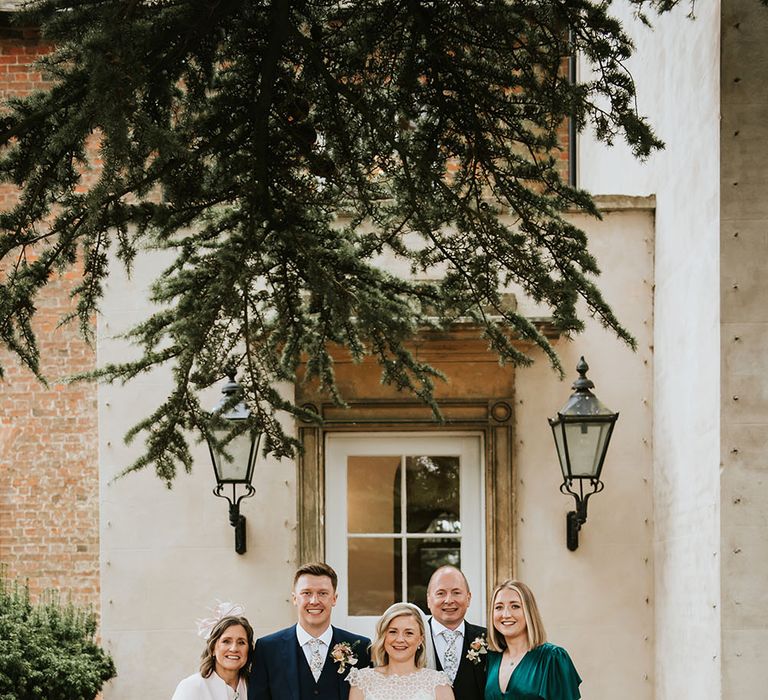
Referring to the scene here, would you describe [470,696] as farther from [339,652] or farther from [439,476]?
[439,476]

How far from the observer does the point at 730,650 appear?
6234 mm

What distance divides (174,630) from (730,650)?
11.9 feet

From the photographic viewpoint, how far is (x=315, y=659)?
211 inches

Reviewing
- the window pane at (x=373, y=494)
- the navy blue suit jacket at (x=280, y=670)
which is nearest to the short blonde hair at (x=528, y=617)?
the navy blue suit jacket at (x=280, y=670)

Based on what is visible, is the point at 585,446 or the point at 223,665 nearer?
the point at 223,665

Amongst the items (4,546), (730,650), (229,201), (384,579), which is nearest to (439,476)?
(384,579)

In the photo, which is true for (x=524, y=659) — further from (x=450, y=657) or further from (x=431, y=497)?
(x=431, y=497)

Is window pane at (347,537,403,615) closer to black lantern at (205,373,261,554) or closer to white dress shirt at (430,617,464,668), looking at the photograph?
black lantern at (205,373,261,554)

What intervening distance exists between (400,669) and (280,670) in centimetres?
52

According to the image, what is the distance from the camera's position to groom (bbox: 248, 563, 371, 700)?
5258 millimetres

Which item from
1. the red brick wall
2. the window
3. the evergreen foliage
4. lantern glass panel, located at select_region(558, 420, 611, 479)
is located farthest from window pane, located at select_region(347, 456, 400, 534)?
the red brick wall

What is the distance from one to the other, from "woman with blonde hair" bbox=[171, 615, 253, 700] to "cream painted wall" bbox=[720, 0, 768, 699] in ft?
8.38

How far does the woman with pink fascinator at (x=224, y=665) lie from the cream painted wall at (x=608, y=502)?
10.3 ft

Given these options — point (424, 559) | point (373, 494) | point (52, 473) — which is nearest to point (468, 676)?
point (424, 559)
